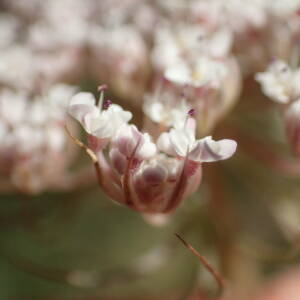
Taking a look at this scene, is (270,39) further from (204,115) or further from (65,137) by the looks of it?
(65,137)

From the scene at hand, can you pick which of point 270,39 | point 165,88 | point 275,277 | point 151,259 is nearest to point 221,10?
point 270,39

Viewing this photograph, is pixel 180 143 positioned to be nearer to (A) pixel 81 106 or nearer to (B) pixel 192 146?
(B) pixel 192 146

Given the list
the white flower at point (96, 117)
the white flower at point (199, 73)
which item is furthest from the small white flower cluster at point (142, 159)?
the white flower at point (199, 73)

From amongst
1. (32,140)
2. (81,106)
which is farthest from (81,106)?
(32,140)

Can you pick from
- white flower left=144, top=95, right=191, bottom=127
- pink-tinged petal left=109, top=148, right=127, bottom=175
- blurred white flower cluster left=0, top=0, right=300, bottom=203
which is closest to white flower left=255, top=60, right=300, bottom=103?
blurred white flower cluster left=0, top=0, right=300, bottom=203

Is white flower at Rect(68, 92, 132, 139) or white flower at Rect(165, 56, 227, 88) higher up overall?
white flower at Rect(165, 56, 227, 88)

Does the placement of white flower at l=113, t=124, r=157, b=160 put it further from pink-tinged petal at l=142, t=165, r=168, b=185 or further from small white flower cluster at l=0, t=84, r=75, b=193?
small white flower cluster at l=0, t=84, r=75, b=193

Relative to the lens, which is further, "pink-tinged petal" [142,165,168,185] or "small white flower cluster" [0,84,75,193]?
"small white flower cluster" [0,84,75,193]
